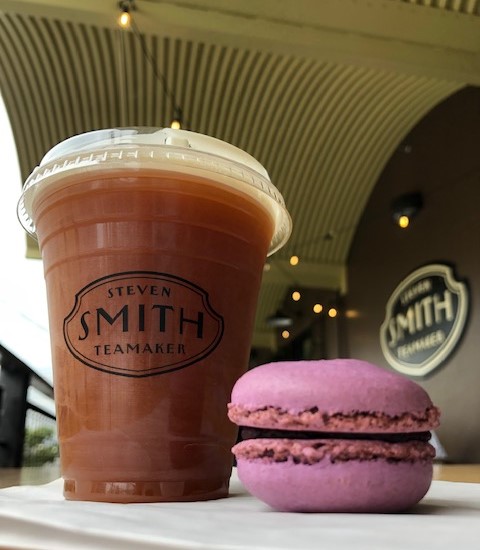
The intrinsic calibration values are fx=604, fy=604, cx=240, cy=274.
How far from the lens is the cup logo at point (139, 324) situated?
0.54m

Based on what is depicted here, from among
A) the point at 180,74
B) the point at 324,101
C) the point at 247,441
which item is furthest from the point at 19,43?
the point at 247,441

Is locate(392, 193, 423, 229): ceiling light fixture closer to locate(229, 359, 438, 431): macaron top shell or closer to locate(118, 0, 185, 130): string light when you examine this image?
locate(118, 0, 185, 130): string light

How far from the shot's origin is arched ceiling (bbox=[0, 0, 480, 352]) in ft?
11.0

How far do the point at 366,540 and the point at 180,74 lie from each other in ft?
14.5

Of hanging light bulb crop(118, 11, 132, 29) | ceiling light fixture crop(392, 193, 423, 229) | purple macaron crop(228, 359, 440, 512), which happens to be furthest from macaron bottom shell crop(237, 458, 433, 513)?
ceiling light fixture crop(392, 193, 423, 229)

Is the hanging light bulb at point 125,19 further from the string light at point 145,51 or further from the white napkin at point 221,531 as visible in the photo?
the white napkin at point 221,531

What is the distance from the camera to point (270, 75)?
4371 millimetres

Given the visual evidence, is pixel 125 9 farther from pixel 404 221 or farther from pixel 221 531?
pixel 221 531

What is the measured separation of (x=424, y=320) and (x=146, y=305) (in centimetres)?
444

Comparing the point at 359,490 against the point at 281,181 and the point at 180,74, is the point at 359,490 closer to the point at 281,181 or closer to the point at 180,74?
the point at 180,74

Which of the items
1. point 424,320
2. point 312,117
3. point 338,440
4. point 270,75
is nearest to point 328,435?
point 338,440

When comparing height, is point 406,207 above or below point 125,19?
below

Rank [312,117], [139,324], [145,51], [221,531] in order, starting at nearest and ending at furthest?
[221,531]
[139,324]
[145,51]
[312,117]

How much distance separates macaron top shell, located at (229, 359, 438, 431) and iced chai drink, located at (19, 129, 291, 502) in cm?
12
